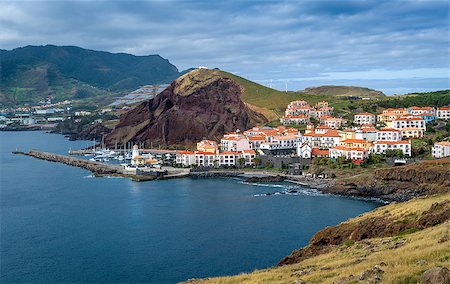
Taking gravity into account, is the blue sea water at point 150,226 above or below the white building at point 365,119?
below

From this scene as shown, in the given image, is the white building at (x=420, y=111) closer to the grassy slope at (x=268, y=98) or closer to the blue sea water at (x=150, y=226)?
the grassy slope at (x=268, y=98)

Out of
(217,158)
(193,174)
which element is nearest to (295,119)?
(217,158)

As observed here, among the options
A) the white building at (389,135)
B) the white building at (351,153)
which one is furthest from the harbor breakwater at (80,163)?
the white building at (389,135)

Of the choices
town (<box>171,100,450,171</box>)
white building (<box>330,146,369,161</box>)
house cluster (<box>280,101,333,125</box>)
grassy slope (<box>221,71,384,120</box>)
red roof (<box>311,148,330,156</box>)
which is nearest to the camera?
white building (<box>330,146,369,161</box>)

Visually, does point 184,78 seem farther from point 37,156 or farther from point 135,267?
point 135,267

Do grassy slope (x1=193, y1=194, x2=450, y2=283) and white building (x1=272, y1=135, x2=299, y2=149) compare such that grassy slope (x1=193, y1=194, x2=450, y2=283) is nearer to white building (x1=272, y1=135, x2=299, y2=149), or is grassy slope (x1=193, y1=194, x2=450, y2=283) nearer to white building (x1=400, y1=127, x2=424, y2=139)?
white building (x1=400, y1=127, x2=424, y2=139)

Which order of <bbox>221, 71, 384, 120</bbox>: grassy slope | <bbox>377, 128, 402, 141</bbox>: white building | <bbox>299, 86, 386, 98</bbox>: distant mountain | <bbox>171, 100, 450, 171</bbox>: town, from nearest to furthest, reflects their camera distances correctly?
<bbox>171, 100, 450, 171</bbox>: town → <bbox>377, 128, 402, 141</bbox>: white building → <bbox>221, 71, 384, 120</bbox>: grassy slope → <bbox>299, 86, 386, 98</bbox>: distant mountain

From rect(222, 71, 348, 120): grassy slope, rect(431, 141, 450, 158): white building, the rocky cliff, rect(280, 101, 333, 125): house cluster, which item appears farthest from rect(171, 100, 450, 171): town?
rect(222, 71, 348, 120): grassy slope
